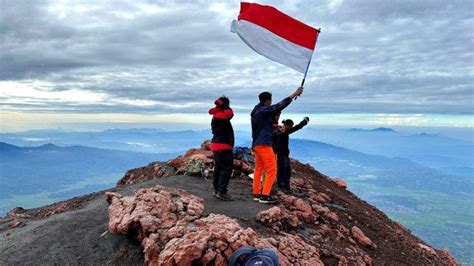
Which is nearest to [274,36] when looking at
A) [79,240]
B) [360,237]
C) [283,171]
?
[283,171]

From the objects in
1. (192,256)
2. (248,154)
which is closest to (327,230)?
(192,256)

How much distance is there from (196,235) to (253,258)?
47.7 inches

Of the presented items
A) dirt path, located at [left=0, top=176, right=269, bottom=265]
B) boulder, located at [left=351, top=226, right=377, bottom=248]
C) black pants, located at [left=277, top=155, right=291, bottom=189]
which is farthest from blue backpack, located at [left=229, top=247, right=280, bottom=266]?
black pants, located at [left=277, top=155, right=291, bottom=189]

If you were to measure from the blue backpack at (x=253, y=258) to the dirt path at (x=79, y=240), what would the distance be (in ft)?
6.75

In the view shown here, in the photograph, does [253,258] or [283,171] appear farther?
[283,171]

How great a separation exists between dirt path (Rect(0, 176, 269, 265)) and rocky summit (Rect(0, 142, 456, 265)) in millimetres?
21

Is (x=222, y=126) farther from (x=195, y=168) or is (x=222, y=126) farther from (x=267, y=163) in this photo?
(x=195, y=168)

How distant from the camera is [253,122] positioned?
9.95 metres

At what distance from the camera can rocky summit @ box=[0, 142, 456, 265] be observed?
6.18m

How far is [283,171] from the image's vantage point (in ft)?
39.8

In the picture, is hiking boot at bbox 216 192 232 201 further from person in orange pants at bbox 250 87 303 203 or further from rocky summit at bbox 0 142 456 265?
person in orange pants at bbox 250 87 303 203

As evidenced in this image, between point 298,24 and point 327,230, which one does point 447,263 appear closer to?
point 327,230

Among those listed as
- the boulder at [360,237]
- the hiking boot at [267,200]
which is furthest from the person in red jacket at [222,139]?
the boulder at [360,237]

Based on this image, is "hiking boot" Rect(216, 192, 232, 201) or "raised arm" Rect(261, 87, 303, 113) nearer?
"raised arm" Rect(261, 87, 303, 113)
